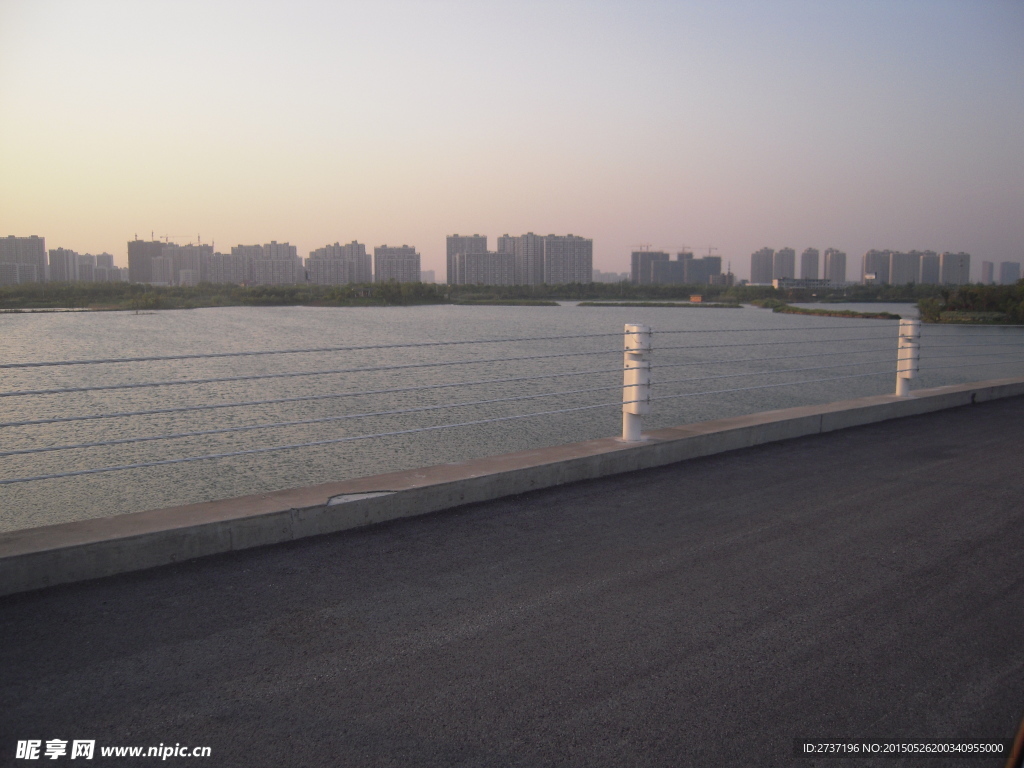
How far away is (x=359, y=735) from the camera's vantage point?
2.56m

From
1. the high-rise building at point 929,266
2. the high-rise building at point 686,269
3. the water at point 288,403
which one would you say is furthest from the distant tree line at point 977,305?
the high-rise building at point 686,269

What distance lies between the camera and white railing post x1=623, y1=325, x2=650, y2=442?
22.2 feet

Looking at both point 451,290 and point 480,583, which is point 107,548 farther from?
point 451,290

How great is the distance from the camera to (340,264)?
93.2 meters

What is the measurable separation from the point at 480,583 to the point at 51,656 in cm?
191

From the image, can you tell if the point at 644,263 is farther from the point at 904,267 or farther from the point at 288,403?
the point at 288,403

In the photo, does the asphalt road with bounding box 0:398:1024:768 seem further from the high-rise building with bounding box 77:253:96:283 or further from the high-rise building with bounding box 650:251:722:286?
the high-rise building with bounding box 650:251:722:286

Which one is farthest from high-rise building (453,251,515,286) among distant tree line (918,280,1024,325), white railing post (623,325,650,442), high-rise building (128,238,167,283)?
white railing post (623,325,650,442)

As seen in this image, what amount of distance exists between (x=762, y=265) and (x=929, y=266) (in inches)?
2471

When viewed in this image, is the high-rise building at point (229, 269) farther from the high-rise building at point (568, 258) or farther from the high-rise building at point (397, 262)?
the high-rise building at point (568, 258)

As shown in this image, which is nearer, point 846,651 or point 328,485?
point 846,651

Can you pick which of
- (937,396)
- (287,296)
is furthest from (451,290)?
(937,396)

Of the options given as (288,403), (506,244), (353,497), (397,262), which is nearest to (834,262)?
(506,244)

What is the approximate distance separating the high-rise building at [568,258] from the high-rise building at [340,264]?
97.4ft
